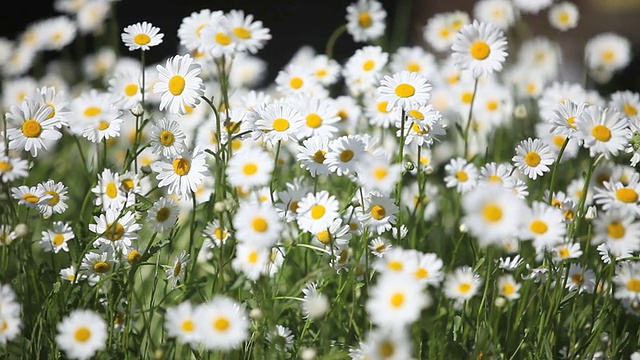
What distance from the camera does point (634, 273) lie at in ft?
3.86

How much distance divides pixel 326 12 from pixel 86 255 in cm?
302

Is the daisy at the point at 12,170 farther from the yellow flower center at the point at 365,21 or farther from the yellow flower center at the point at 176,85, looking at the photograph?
the yellow flower center at the point at 365,21

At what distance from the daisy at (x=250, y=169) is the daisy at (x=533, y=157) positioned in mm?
479

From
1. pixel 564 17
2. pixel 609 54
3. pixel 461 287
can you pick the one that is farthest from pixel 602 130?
pixel 609 54

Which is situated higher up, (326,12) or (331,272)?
(326,12)

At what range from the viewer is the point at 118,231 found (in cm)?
126

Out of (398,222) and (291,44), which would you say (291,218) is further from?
(291,44)

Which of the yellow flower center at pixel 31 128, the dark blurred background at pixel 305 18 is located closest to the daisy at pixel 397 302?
the yellow flower center at pixel 31 128

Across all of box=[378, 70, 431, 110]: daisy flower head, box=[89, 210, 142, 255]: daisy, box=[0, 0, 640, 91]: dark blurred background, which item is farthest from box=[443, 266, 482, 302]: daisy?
box=[0, 0, 640, 91]: dark blurred background

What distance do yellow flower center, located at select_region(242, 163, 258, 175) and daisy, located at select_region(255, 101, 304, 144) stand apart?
0.46 feet

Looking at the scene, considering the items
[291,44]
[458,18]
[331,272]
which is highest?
[291,44]

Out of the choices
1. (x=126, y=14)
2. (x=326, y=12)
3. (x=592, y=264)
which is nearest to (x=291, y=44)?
(x=326, y=12)

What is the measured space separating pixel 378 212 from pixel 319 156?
152mm

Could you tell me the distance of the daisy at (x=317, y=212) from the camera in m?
1.21
